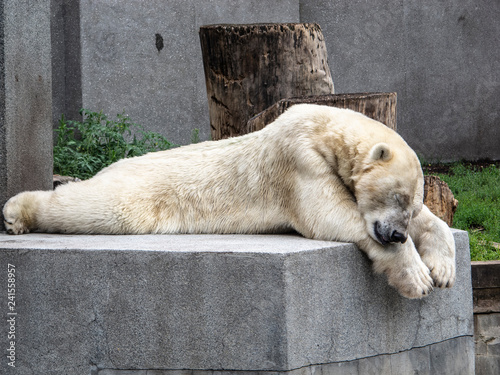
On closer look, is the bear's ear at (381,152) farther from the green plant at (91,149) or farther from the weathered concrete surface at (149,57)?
the weathered concrete surface at (149,57)

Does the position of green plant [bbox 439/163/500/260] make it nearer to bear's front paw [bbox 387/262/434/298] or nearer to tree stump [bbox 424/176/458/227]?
tree stump [bbox 424/176/458/227]

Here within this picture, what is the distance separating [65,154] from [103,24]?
2.10 meters

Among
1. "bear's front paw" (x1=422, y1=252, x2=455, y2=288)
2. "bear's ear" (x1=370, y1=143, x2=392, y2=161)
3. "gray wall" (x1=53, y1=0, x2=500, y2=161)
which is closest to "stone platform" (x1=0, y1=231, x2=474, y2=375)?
"bear's front paw" (x1=422, y1=252, x2=455, y2=288)

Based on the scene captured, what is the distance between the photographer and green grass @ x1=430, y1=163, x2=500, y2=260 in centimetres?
558

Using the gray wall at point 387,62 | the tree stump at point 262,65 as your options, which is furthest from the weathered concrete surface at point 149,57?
the tree stump at point 262,65

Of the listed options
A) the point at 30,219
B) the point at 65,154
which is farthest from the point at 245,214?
the point at 65,154

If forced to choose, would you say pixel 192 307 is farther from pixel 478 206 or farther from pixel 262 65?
pixel 478 206

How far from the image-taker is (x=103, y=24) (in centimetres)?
775

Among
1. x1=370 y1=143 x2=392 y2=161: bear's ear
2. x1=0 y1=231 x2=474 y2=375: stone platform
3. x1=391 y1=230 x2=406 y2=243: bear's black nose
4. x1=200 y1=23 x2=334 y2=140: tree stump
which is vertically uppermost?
x1=200 y1=23 x2=334 y2=140: tree stump

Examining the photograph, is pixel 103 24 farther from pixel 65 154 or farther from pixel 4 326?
pixel 4 326

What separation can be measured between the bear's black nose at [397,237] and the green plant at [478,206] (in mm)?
2452

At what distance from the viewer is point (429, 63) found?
10.2 m

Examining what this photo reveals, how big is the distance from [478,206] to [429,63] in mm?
4056

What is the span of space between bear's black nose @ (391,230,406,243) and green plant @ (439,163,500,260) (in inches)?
96.5
